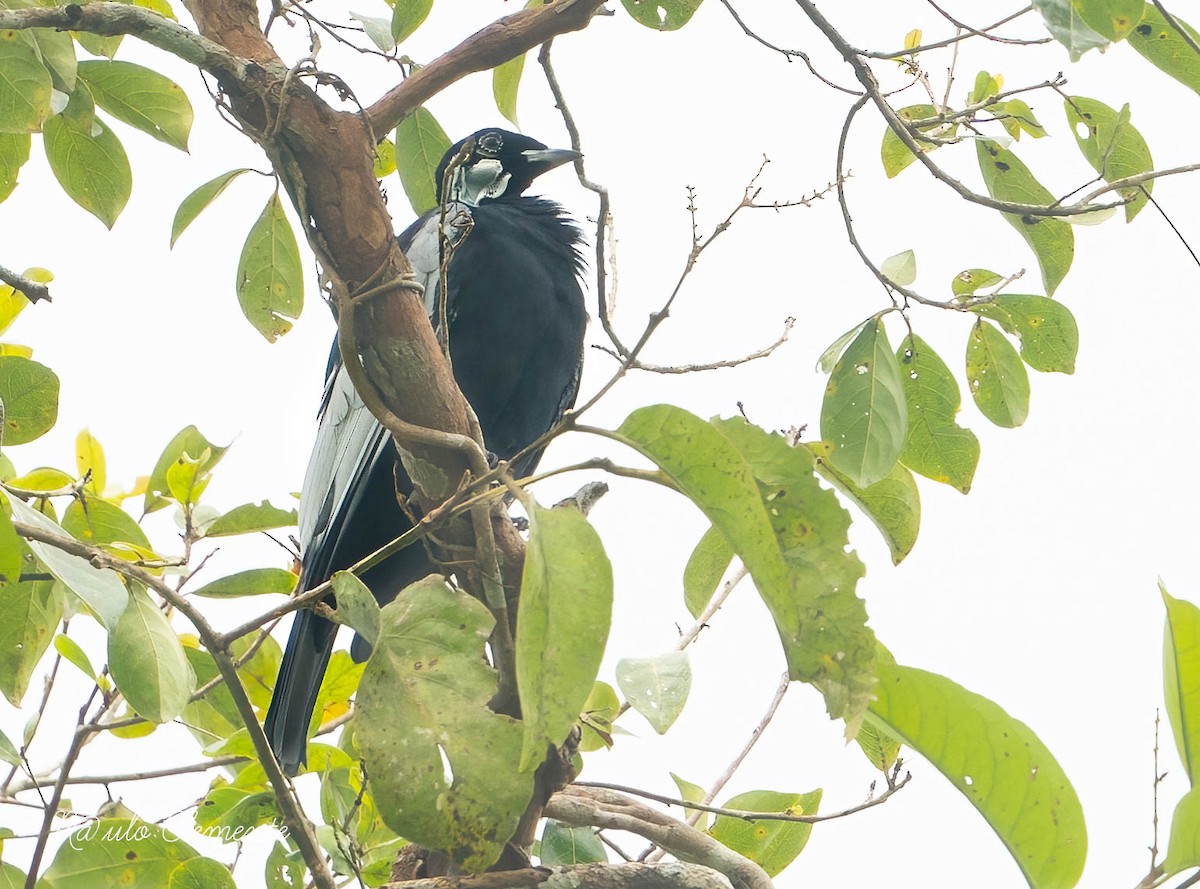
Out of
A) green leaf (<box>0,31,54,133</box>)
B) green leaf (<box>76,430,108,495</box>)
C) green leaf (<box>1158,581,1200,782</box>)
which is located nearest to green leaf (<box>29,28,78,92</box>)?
green leaf (<box>0,31,54,133</box>)

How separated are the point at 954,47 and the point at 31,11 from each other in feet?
4.06

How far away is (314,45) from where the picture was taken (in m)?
1.54

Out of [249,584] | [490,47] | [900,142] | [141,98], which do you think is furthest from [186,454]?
[900,142]

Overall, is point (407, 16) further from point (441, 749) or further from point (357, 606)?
point (441, 749)

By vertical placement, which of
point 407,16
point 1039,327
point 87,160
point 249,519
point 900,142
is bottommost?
point 249,519

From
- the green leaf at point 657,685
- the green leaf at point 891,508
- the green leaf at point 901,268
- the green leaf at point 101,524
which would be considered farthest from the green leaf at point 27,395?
the green leaf at point 901,268

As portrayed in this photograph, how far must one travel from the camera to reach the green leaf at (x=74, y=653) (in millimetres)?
1751

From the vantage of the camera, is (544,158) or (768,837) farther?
(544,158)

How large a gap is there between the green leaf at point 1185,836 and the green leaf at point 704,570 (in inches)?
27.8

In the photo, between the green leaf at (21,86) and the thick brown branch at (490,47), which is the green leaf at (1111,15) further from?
the green leaf at (21,86)

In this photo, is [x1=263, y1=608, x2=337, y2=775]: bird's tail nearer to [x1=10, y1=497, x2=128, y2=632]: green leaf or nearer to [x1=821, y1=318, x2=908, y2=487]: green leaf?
[x1=10, y1=497, x2=128, y2=632]: green leaf

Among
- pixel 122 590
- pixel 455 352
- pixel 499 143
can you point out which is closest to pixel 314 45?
pixel 122 590

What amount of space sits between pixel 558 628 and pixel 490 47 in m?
0.93

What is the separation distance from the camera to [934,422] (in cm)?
163
